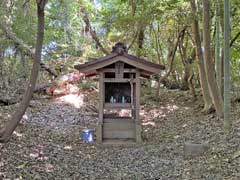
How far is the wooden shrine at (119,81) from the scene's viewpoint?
25.7 ft

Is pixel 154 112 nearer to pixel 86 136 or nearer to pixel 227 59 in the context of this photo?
pixel 86 136

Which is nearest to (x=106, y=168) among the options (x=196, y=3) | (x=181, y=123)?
(x=181, y=123)

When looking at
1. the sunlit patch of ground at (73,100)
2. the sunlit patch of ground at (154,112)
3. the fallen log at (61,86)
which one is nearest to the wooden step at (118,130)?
the sunlit patch of ground at (154,112)

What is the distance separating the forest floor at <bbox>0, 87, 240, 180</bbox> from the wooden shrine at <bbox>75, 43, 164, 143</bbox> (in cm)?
44

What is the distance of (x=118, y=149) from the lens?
287 inches

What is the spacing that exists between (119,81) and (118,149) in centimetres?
154

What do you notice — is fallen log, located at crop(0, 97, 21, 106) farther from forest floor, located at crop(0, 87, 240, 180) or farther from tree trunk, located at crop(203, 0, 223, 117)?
tree trunk, located at crop(203, 0, 223, 117)

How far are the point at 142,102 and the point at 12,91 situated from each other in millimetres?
3927

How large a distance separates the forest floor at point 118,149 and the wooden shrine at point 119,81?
17.4 inches

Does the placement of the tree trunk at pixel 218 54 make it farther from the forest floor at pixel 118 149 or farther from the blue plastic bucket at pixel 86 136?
the blue plastic bucket at pixel 86 136

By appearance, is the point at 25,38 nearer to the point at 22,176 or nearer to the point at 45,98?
the point at 45,98

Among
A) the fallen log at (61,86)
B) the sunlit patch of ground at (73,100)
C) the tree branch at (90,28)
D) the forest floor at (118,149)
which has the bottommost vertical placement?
the forest floor at (118,149)

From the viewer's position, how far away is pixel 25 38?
11.0m

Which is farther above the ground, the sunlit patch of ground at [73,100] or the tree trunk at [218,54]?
the tree trunk at [218,54]
